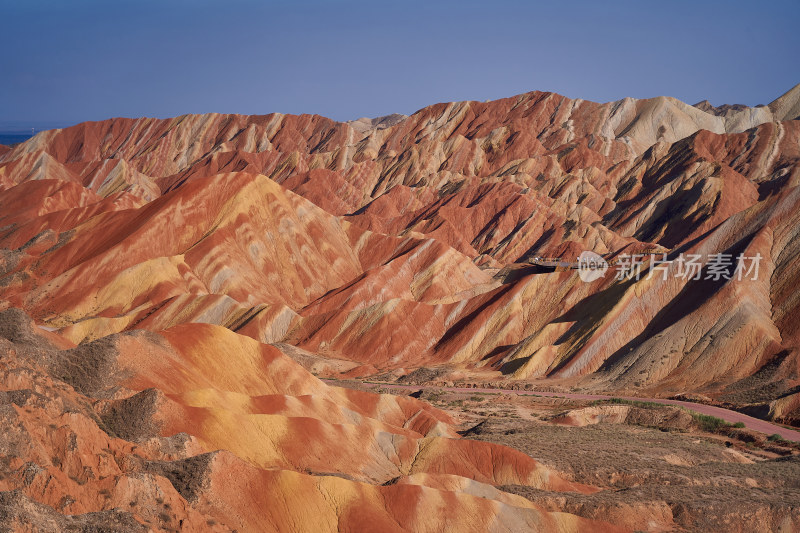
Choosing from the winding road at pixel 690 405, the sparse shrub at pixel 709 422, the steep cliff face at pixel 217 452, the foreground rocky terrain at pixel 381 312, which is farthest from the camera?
the sparse shrub at pixel 709 422

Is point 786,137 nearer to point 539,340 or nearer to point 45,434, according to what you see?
point 539,340

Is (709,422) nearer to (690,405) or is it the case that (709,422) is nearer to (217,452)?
(690,405)

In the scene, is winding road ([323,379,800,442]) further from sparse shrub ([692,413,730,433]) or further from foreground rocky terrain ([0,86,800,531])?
foreground rocky terrain ([0,86,800,531])

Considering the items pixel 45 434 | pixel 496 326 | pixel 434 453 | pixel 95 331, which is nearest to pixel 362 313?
pixel 496 326

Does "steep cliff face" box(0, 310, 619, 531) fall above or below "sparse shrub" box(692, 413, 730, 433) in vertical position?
above

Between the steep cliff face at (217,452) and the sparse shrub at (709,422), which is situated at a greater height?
the steep cliff face at (217,452)

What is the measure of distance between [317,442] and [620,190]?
122958mm

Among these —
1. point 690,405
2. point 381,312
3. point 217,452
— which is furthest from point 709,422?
point 381,312

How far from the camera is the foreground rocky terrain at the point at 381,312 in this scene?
91.6ft

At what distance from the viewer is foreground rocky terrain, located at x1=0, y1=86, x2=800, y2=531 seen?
27922 mm

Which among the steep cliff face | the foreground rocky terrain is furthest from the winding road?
the steep cliff face

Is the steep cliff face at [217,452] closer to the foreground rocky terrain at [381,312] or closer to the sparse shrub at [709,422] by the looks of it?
the foreground rocky terrain at [381,312]

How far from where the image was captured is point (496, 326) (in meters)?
81.4

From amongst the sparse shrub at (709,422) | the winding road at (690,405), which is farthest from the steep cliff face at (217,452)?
the winding road at (690,405)
